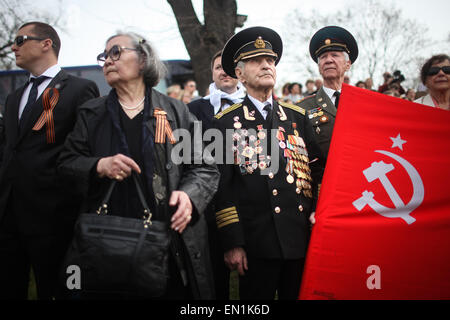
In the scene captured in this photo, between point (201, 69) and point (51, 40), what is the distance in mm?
4063

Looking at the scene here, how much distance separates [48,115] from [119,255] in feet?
4.68

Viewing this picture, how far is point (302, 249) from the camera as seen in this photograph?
8.21 feet

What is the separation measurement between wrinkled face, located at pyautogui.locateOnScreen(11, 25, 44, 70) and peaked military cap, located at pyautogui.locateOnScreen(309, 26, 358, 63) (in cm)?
257

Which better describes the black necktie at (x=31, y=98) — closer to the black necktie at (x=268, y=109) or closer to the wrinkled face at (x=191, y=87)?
the black necktie at (x=268, y=109)

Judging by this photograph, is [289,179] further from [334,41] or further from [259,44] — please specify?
[334,41]

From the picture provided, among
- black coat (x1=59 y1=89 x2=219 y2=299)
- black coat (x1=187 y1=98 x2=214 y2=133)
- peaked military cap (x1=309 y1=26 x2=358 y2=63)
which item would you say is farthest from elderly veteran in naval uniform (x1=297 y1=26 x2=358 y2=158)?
black coat (x1=59 y1=89 x2=219 y2=299)

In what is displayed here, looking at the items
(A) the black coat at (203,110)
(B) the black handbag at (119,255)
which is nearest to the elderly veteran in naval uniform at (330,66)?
(A) the black coat at (203,110)

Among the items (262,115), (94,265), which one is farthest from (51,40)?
(94,265)

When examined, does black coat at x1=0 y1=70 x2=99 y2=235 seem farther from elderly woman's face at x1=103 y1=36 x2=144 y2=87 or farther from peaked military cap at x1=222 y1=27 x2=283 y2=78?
peaked military cap at x1=222 y1=27 x2=283 y2=78

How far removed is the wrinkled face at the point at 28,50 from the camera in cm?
300

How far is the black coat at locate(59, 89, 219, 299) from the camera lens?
7.17ft

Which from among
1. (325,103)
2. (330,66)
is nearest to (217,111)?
(325,103)

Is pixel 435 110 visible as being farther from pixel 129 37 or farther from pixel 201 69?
pixel 201 69
